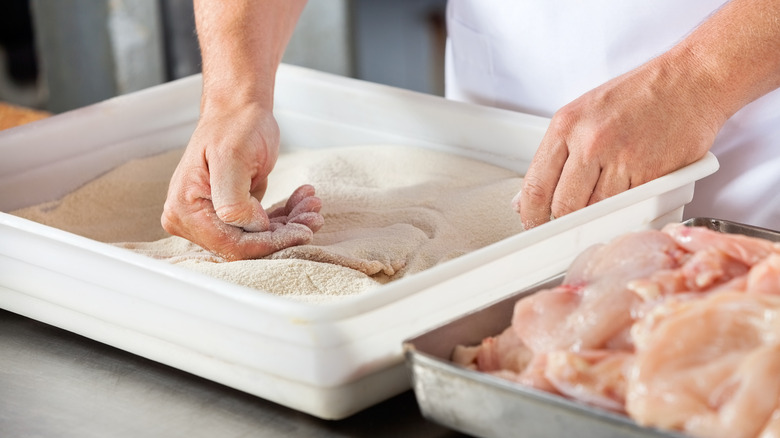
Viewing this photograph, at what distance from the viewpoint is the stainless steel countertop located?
2.66 feet

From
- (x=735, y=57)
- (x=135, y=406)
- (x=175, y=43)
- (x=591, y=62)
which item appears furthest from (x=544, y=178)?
(x=175, y=43)

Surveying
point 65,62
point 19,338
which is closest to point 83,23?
point 65,62

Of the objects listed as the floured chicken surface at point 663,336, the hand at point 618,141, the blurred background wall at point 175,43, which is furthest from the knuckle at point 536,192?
the blurred background wall at point 175,43

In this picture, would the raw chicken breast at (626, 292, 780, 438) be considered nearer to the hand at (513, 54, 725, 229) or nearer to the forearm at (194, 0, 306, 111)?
the hand at (513, 54, 725, 229)

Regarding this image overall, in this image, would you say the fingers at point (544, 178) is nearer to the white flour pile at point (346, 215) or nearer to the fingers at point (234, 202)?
the white flour pile at point (346, 215)

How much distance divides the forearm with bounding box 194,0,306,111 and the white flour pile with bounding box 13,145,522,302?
0.46 ft

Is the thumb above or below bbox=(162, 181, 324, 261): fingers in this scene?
above

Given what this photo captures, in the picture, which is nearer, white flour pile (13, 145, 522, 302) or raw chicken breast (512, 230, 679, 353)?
raw chicken breast (512, 230, 679, 353)

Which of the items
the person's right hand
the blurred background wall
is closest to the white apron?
the person's right hand

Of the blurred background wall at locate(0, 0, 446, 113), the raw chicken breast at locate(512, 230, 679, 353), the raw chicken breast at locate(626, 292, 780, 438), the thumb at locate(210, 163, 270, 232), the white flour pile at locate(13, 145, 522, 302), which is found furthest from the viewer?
the blurred background wall at locate(0, 0, 446, 113)

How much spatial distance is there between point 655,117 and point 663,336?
1.46ft

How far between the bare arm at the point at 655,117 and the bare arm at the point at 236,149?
275mm

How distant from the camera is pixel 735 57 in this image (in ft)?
3.43

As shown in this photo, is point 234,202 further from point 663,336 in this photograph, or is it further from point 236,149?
point 663,336
